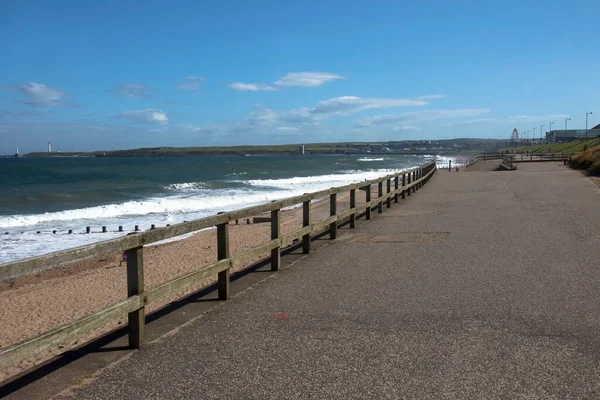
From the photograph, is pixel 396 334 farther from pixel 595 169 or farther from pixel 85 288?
pixel 595 169

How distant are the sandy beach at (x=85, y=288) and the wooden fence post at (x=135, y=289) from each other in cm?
160

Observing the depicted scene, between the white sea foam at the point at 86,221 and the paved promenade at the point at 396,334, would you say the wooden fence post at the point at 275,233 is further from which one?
the white sea foam at the point at 86,221

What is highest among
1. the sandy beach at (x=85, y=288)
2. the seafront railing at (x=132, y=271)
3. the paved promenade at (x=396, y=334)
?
the seafront railing at (x=132, y=271)

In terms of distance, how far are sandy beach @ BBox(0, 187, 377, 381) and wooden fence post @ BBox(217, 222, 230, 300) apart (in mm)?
1515

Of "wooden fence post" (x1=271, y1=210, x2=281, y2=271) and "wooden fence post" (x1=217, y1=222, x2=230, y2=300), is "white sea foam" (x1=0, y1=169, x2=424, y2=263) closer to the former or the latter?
"wooden fence post" (x1=271, y1=210, x2=281, y2=271)

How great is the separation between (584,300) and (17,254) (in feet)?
50.8

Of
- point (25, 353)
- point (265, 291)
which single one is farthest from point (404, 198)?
point (25, 353)

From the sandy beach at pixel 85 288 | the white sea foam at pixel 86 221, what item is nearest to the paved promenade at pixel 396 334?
the sandy beach at pixel 85 288

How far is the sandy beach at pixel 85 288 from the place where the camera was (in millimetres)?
8602

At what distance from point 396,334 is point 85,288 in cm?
817

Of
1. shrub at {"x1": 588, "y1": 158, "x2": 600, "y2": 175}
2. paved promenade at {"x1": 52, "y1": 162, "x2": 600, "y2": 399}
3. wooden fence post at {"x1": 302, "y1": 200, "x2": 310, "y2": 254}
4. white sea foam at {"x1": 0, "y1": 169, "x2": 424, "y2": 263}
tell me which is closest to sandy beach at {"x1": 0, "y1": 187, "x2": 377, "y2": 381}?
wooden fence post at {"x1": 302, "y1": 200, "x2": 310, "y2": 254}

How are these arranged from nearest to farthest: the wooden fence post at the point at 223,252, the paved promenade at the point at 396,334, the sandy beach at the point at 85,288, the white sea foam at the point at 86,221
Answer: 1. the paved promenade at the point at 396,334
2. the wooden fence post at the point at 223,252
3. the sandy beach at the point at 85,288
4. the white sea foam at the point at 86,221

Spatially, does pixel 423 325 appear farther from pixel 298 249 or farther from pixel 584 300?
pixel 298 249

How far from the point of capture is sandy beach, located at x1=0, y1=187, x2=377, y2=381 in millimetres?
8602
